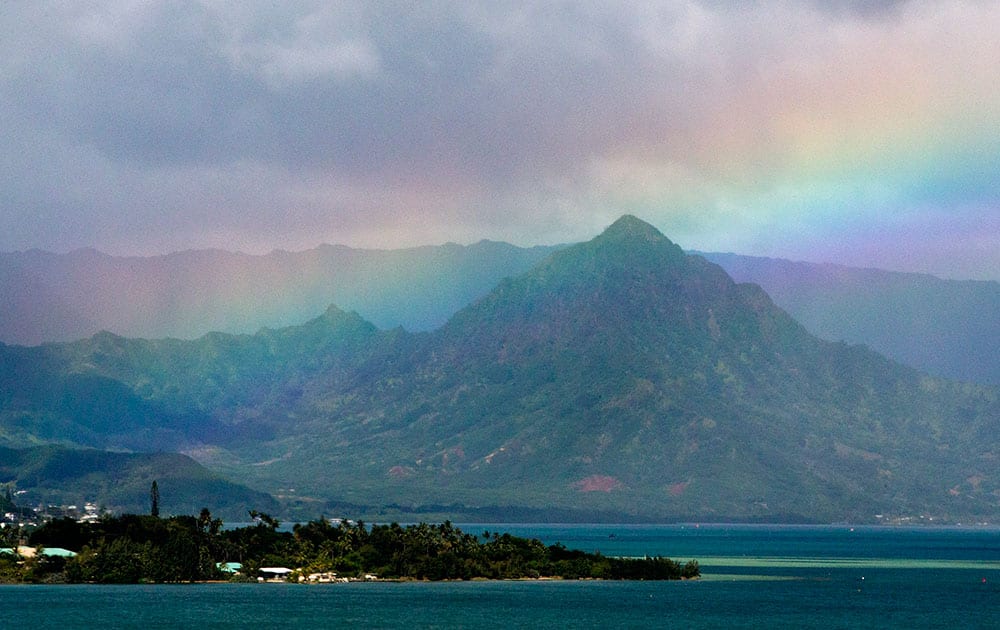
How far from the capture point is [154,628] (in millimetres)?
197750

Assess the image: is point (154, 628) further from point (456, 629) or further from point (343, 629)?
point (456, 629)

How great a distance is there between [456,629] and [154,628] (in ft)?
132

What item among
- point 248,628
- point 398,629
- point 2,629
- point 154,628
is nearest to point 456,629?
point 398,629

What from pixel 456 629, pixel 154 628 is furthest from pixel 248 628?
pixel 456 629

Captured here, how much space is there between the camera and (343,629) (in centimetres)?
19762

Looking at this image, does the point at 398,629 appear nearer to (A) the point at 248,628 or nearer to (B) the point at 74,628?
(A) the point at 248,628

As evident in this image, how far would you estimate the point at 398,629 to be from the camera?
199 meters

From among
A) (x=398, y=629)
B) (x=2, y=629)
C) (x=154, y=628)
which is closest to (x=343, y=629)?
(x=398, y=629)

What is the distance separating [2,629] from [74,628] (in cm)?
957

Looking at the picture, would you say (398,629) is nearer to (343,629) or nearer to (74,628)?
(343,629)

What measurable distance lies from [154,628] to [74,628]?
405 inches

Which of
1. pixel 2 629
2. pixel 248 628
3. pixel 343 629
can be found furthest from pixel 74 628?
pixel 343 629

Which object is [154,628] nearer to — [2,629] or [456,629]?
[2,629]

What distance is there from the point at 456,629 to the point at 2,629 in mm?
59886
